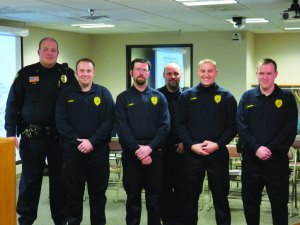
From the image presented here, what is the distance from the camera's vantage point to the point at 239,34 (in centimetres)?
887

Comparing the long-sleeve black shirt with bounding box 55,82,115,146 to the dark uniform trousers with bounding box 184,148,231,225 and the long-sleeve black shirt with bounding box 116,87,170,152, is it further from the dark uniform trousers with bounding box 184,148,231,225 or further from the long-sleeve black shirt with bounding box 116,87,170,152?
the dark uniform trousers with bounding box 184,148,231,225

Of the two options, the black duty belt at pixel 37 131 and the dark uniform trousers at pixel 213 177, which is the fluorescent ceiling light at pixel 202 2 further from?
the black duty belt at pixel 37 131

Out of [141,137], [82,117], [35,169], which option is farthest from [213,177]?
[35,169]

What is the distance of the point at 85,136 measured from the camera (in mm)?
3744

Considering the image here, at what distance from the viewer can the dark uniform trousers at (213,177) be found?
144 inches

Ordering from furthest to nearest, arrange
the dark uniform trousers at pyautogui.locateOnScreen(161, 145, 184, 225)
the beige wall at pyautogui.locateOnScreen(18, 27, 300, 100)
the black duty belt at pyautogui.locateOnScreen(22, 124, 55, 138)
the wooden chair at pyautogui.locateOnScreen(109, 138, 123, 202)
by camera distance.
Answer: the beige wall at pyautogui.locateOnScreen(18, 27, 300, 100) < the wooden chair at pyautogui.locateOnScreen(109, 138, 123, 202) < the dark uniform trousers at pyautogui.locateOnScreen(161, 145, 184, 225) < the black duty belt at pyautogui.locateOnScreen(22, 124, 55, 138)

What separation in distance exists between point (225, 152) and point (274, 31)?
6.16 m

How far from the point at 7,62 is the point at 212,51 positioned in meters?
3.91

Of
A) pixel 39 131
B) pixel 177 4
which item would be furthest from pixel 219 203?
pixel 177 4

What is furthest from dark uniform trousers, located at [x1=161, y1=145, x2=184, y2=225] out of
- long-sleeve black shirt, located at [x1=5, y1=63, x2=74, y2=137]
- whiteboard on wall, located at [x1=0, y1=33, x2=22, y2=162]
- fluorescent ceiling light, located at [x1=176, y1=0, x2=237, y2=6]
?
whiteboard on wall, located at [x1=0, y1=33, x2=22, y2=162]

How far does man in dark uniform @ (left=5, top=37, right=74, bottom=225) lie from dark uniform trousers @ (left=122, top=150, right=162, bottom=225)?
0.62m

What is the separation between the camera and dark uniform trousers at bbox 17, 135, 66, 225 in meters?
3.90

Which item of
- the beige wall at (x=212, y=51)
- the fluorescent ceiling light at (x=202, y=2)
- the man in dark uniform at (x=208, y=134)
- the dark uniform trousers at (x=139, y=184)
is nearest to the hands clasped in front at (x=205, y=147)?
the man in dark uniform at (x=208, y=134)

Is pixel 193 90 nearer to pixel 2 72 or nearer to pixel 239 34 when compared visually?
pixel 2 72
